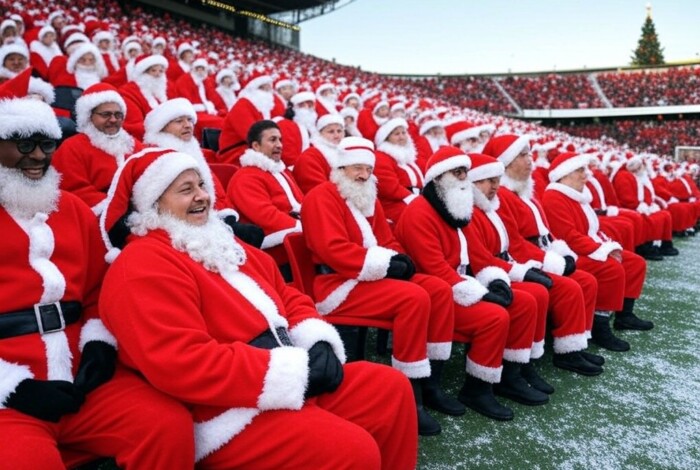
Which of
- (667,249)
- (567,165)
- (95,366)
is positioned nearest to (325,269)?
(95,366)

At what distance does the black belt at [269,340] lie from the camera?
1.93 metres

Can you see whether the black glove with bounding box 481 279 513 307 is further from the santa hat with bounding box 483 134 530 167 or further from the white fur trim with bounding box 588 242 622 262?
the white fur trim with bounding box 588 242 622 262

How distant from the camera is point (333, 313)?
119 inches

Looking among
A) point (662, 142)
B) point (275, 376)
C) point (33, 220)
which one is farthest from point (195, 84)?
point (662, 142)

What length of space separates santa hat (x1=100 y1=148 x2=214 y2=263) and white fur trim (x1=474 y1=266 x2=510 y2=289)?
81.0 inches

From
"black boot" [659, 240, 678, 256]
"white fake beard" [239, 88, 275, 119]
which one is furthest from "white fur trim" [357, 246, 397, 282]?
"black boot" [659, 240, 678, 256]

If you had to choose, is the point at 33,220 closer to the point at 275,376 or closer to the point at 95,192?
the point at 275,376

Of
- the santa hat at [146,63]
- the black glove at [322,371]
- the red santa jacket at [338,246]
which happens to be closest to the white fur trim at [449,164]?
the red santa jacket at [338,246]

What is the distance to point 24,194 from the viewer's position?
1829 mm

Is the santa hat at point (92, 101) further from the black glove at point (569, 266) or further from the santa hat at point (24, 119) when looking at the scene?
the black glove at point (569, 266)

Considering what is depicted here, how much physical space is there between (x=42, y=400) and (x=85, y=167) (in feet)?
7.50

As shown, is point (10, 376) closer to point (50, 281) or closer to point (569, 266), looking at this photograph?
point (50, 281)

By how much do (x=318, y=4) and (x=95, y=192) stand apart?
27.1 metres

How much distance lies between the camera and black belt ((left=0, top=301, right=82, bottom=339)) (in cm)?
170
